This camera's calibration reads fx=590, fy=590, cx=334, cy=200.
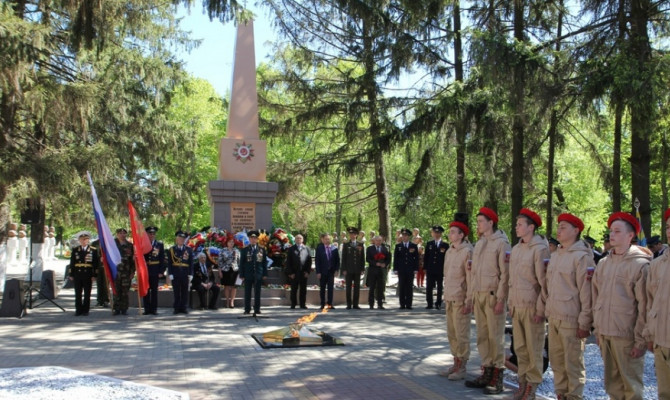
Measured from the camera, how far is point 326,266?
1395 centimetres

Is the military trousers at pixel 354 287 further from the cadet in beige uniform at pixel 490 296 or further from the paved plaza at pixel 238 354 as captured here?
the cadet in beige uniform at pixel 490 296

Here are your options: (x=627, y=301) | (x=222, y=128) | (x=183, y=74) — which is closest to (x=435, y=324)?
(x=627, y=301)

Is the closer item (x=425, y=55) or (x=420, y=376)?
(x=420, y=376)

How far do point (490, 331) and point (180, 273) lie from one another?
7977mm

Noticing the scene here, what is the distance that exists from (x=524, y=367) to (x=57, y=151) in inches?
579

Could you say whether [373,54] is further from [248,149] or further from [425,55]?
[248,149]

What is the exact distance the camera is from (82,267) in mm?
12289

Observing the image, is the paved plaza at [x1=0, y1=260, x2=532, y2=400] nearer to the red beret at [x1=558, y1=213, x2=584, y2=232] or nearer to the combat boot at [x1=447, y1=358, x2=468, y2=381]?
the combat boot at [x1=447, y1=358, x2=468, y2=381]

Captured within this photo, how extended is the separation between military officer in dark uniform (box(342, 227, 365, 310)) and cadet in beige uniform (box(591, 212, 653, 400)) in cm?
910

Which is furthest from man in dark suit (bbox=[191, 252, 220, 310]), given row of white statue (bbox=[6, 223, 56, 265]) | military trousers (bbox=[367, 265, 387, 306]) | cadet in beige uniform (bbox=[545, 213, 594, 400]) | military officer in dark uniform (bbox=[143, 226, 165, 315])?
row of white statue (bbox=[6, 223, 56, 265])

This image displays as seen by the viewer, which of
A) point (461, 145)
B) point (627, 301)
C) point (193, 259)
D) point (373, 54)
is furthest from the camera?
point (373, 54)

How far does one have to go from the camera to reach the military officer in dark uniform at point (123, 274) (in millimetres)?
12406

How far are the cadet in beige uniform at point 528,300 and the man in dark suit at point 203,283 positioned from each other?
8559 mm

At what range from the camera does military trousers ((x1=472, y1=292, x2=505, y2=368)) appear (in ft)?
21.3
